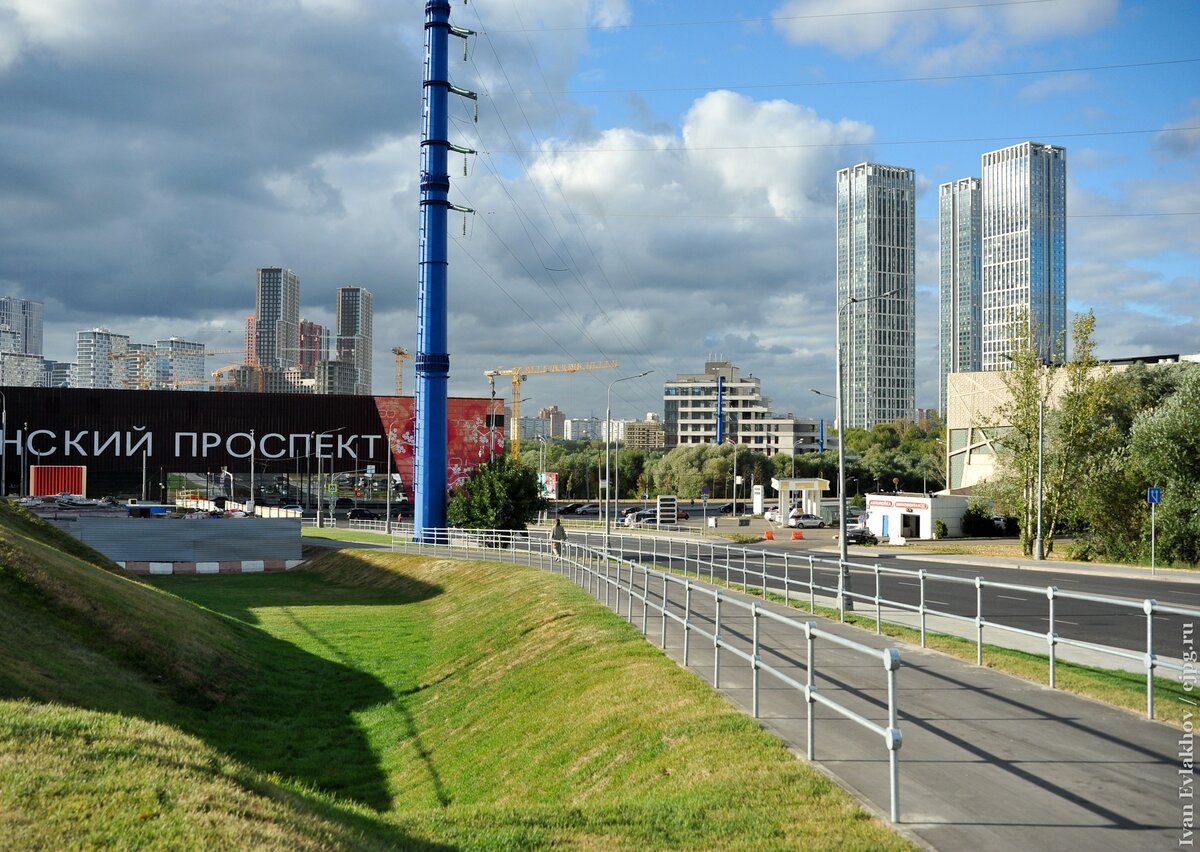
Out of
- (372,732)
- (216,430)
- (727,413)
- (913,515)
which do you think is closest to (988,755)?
(372,732)

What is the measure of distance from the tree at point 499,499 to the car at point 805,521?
30.0 meters

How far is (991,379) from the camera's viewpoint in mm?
78062

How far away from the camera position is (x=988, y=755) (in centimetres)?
880

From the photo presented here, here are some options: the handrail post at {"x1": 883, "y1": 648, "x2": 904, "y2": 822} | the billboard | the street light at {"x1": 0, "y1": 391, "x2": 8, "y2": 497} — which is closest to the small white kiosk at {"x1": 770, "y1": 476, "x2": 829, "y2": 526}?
the billboard

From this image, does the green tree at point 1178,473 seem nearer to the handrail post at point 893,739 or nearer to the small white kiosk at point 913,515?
the small white kiosk at point 913,515

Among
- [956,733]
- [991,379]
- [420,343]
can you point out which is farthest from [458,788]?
[991,379]

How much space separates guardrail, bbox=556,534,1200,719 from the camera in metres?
10.5

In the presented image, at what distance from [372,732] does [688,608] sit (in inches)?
280

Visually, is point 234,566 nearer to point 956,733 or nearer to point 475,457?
point 475,457

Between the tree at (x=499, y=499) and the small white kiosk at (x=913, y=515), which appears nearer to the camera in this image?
the tree at (x=499, y=499)

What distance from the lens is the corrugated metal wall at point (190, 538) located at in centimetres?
4825

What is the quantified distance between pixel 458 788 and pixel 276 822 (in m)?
6.57

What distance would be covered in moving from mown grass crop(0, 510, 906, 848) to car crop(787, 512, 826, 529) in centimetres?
4734

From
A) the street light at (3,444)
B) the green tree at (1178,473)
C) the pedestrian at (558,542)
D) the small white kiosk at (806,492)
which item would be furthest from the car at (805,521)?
the street light at (3,444)
